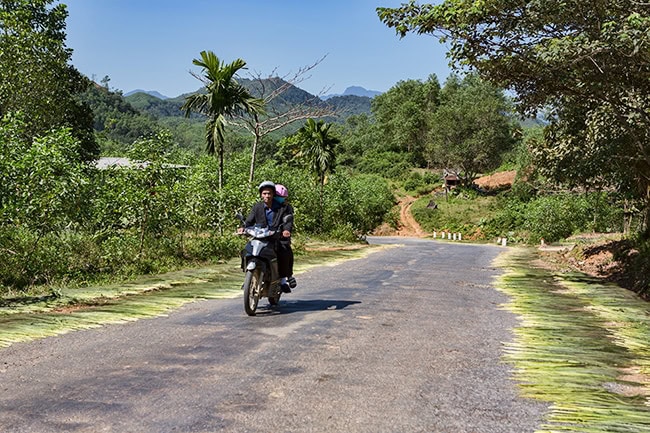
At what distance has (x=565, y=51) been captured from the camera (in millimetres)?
12008

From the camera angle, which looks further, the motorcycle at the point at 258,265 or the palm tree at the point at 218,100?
the palm tree at the point at 218,100

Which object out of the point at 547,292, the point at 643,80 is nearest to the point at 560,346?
the point at 547,292

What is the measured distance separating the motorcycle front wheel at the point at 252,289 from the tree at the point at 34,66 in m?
16.5

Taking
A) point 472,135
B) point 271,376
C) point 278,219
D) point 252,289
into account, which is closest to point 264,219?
point 278,219

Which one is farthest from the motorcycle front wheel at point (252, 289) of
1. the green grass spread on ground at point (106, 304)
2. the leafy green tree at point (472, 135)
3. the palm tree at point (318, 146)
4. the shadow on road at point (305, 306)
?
the leafy green tree at point (472, 135)

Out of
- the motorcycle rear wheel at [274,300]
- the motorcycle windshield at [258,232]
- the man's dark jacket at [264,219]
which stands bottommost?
the motorcycle rear wheel at [274,300]

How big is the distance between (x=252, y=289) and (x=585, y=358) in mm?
4745

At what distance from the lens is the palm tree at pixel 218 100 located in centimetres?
2333

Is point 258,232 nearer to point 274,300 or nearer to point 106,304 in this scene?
point 274,300

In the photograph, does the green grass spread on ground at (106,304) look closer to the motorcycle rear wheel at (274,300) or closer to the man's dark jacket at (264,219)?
the motorcycle rear wheel at (274,300)

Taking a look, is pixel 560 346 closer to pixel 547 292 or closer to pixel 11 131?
pixel 547 292

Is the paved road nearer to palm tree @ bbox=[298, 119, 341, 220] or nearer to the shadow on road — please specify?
the shadow on road

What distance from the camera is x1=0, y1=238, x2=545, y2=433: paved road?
172 inches

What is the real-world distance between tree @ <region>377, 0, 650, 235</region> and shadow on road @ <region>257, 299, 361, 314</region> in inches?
262
